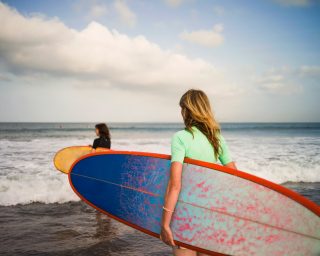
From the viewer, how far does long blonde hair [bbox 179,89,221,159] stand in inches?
67.9

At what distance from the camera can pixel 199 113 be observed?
1725 millimetres

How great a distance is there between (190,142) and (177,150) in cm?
13

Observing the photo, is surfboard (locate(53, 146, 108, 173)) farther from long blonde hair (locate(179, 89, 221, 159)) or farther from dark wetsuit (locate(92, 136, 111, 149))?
long blonde hair (locate(179, 89, 221, 159))

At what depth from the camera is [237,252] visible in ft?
6.18

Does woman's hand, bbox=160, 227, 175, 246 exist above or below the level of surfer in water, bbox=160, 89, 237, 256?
below

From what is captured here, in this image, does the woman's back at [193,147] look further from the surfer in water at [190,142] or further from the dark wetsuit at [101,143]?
the dark wetsuit at [101,143]

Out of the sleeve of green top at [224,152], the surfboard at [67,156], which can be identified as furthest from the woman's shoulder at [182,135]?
the surfboard at [67,156]

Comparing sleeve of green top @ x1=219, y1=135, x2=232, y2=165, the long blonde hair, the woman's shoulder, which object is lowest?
sleeve of green top @ x1=219, y1=135, x2=232, y2=165

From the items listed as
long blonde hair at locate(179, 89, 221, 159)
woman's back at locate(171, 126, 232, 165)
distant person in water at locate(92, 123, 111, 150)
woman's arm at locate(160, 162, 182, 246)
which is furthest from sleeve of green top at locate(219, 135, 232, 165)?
distant person in water at locate(92, 123, 111, 150)

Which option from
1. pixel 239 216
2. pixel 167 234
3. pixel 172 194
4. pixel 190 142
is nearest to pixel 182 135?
pixel 190 142

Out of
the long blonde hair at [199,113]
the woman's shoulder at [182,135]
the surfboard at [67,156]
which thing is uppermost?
the long blonde hair at [199,113]

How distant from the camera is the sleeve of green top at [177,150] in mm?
1587

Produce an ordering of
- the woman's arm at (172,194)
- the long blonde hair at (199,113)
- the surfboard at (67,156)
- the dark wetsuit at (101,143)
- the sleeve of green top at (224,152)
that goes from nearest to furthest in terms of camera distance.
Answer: the woman's arm at (172,194)
the long blonde hair at (199,113)
the sleeve of green top at (224,152)
the dark wetsuit at (101,143)
the surfboard at (67,156)

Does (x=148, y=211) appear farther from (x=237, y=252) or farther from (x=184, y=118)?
(x=184, y=118)
